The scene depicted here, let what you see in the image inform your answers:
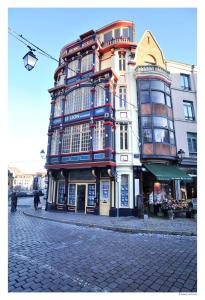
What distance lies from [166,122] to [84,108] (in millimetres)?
6965

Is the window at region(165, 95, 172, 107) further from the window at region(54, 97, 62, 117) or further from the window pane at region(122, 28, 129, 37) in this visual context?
the window at region(54, 97, 62, 117)

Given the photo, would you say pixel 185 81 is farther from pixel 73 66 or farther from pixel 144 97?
pixel 73 66

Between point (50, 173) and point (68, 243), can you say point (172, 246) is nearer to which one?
point (68, 243)

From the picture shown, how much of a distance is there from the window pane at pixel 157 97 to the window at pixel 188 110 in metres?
3.52

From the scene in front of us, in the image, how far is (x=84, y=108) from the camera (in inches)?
628

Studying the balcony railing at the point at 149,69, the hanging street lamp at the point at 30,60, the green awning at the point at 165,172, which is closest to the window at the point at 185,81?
the balcony railing at the point at 149,69

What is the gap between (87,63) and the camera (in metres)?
17.0

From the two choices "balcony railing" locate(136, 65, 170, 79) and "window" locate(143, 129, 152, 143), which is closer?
"window" locate(143, 129, 152, 143)

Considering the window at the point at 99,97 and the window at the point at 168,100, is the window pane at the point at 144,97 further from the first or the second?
the window at the point at 99,97

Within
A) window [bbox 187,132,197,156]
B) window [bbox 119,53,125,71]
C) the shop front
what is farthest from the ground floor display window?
window [bbox 119,53,125,71]

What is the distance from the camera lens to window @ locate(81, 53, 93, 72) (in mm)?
16744

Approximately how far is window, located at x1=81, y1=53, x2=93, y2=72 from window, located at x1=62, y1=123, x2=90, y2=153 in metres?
5.32
